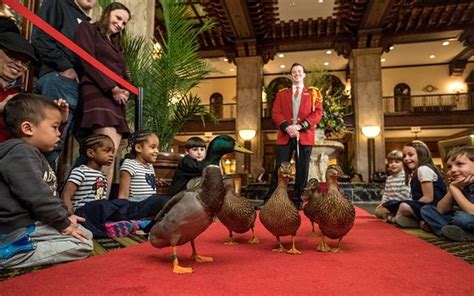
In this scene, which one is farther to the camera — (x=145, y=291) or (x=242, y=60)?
(x=242, y=60)

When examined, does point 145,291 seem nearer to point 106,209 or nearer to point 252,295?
point 252,295

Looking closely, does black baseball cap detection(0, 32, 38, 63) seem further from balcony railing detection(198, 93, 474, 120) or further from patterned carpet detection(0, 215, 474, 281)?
balcony railing detection(198, 93, 474, 120)

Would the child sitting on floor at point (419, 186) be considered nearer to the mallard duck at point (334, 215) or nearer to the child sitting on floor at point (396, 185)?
the child sitting on floor at point (396, 185)

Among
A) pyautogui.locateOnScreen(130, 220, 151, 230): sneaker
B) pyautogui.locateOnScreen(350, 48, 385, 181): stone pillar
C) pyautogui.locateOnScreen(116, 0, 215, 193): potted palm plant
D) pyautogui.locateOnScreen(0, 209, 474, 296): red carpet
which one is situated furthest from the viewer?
pyautogui.locateOnScreen(350, 48, 385, 181): stone pillar

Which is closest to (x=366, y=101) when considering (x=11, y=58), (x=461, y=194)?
(x=461, y=194)

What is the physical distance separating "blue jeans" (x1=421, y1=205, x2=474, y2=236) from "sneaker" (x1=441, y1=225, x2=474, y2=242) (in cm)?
4

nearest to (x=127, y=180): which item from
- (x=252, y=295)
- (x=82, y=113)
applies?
(x=82, y=113)

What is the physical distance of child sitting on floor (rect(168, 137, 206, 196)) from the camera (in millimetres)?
3070

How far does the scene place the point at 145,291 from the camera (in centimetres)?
124

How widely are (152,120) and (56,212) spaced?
7.12 feet

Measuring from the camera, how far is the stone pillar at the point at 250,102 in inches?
493

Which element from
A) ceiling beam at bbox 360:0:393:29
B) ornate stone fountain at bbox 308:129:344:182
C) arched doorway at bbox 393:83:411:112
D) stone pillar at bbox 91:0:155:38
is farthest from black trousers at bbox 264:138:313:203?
arched doorway at bbox 393:83:411:112

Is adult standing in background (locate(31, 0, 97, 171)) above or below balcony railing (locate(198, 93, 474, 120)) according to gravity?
below

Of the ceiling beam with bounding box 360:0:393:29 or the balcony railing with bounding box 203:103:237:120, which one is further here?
the balcony railing with bounding box 203:103:237:120
